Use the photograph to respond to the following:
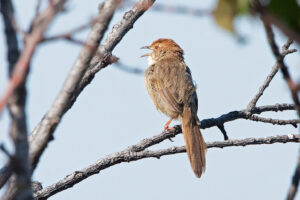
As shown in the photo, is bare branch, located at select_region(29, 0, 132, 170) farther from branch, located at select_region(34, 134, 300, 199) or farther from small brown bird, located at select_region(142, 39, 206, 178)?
small brown bird, located at select_region(142, 39, 206, 178)

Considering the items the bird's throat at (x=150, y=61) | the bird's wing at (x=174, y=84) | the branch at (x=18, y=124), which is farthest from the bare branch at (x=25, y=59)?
the bird's throat at (x=150, y=61)

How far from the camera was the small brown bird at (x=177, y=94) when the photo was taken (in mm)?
6613

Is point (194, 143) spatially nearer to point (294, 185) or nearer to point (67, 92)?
point (67, 92)

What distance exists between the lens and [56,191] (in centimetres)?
Answer: 419

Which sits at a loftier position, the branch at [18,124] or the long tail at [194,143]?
the long tail at [194,143]

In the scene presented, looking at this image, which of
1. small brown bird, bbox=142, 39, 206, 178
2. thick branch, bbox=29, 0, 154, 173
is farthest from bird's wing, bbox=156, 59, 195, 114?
thick branch, bbox=29, 0, 154, 173

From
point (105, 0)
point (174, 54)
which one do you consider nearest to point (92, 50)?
point (105, 0)

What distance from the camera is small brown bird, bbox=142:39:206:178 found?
21.7ft

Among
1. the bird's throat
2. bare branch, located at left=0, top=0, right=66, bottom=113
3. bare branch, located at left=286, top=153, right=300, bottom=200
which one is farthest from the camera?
the bird's throat

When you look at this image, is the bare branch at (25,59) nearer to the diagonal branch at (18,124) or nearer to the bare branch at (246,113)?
the diagonal branch at (18,124)

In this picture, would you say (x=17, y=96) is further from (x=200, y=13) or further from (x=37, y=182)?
(x=37, y=182)

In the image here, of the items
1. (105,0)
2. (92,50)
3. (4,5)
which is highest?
(105,0)

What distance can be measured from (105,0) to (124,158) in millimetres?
2171

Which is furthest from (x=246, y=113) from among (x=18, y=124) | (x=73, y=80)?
(x=18, y=124)
